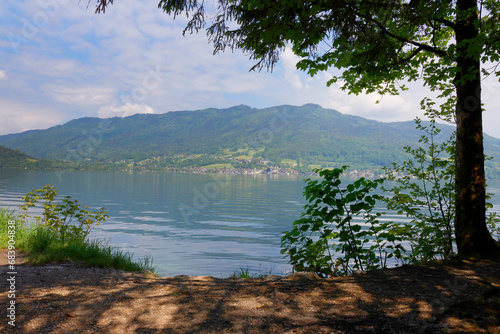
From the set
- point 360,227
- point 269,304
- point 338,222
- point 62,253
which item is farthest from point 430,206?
point 62,253

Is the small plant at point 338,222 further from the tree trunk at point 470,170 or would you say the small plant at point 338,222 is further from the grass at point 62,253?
the grass at point 62,253

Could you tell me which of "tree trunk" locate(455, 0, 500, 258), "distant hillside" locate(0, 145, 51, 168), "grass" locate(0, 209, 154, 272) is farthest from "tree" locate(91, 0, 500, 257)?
"distant hillside" locate(0, 145, 51, 168)

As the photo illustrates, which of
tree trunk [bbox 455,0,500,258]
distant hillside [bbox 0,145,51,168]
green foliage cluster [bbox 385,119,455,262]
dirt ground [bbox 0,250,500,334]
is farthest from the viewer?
distant hillside [bbox 0,145,51,168]

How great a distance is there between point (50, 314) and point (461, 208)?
20.9ft

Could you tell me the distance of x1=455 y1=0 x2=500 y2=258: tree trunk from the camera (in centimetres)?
521

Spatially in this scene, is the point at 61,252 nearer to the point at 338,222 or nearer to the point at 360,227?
the point at 338,222

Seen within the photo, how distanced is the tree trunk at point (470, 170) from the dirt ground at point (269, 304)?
1.69 feet

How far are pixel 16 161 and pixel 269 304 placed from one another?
598ft

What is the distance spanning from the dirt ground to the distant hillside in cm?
17139

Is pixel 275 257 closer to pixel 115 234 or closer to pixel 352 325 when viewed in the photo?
pixel 115 234

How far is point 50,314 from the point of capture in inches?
132

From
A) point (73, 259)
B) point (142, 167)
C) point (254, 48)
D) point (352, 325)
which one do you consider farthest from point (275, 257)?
point (142, 167)

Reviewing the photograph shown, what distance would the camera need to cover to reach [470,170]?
5.24 metres

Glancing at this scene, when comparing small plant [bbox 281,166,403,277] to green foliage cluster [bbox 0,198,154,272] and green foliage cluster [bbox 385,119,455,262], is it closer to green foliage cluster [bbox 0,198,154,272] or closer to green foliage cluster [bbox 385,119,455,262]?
green foliage cluster [bbox 385,119,455,262]
